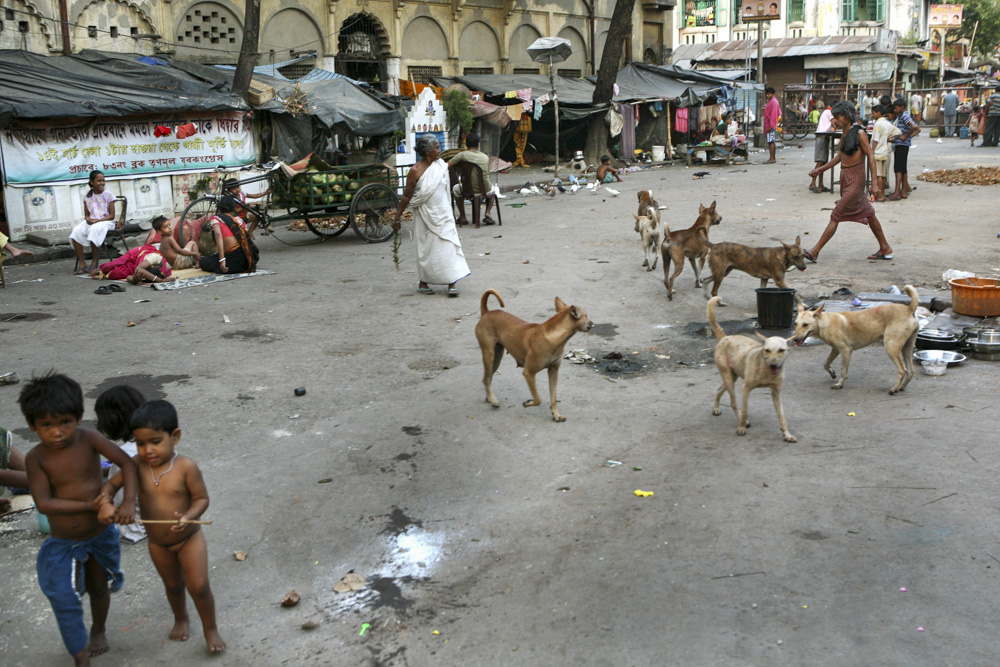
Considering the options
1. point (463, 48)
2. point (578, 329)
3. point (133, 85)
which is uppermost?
point (463, 48)

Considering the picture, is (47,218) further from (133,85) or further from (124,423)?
(124,423)

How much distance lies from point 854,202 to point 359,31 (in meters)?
18.1

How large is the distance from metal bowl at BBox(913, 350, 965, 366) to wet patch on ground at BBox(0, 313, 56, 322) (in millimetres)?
8894

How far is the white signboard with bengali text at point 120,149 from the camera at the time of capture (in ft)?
48.6

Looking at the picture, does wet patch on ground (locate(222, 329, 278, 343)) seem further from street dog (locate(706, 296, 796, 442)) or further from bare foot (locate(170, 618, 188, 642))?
bare foot (locate(170, 618, 188, 642))

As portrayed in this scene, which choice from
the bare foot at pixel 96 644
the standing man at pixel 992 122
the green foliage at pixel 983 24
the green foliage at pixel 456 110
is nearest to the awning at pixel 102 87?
the green foliage at pixel 456 110

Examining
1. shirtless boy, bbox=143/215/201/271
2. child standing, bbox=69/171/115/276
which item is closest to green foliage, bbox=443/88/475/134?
child standing, bbox=69/171/115/276

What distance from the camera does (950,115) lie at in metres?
37.2

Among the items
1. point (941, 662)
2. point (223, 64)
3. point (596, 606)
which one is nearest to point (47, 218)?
point (223, 64)

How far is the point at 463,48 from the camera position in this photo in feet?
92.9

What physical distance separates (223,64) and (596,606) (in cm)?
2051

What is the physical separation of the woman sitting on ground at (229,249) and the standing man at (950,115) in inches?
1339

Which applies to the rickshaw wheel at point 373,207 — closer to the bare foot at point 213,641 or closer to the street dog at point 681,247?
the street dog at point 681,247

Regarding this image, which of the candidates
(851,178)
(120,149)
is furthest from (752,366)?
(120,149)
